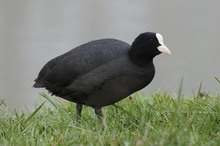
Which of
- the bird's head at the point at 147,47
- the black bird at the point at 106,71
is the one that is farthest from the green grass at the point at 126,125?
the bird's head at the point at 147,47

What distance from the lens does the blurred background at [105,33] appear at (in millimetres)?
9758

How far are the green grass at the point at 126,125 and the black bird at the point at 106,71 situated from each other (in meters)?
0.18

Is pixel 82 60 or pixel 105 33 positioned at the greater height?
pixel 82 60

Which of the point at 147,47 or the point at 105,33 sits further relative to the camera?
the point at 105,33

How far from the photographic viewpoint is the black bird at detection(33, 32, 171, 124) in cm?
477

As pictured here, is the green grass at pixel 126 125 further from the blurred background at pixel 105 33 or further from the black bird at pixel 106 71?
the blurred background at pixel 105 33

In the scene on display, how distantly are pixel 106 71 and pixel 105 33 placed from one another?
7.35m

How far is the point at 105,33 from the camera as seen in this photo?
39.6ft

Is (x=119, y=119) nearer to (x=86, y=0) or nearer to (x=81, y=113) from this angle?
(x=81, y=113)

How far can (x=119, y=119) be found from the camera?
192 inches

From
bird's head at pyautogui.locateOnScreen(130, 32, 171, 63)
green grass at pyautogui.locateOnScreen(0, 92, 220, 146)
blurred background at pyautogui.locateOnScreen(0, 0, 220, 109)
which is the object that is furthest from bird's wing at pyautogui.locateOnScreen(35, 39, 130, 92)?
blurred background at pyautogui.locateOnScreen(0, 0, 220, 109)

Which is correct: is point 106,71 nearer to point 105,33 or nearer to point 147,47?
point 147,47

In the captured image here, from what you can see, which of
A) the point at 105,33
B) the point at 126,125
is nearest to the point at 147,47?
the point at 126,125

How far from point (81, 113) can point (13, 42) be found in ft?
22.7
